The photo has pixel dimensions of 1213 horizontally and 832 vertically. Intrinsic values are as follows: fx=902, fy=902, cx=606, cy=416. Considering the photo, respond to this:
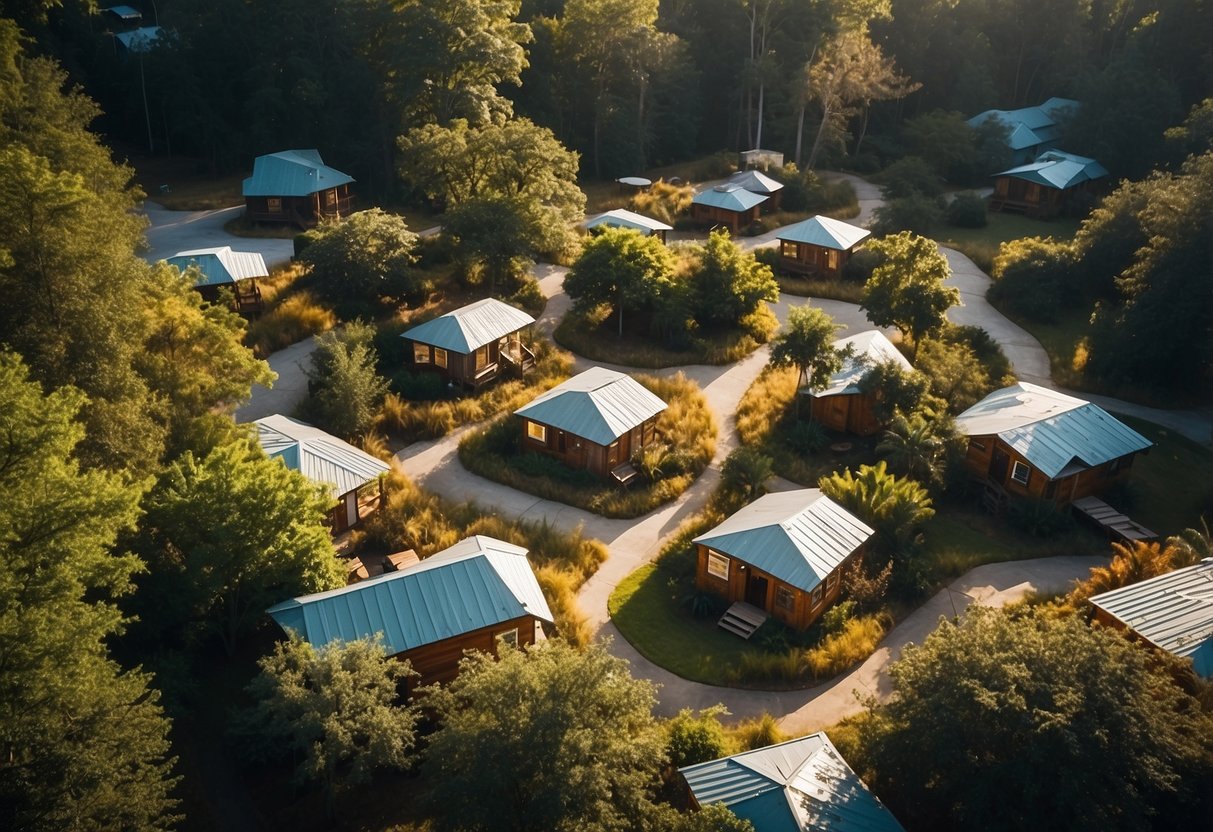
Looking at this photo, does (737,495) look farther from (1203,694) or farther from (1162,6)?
(1162,6)

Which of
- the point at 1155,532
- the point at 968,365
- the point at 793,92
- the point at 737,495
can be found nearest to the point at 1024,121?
the point at 793,92

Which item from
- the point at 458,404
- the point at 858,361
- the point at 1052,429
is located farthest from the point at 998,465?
the point at 458,404

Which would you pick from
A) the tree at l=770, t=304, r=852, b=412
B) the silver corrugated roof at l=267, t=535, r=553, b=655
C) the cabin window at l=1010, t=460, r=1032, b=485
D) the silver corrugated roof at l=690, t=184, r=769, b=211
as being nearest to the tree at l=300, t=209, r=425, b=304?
the tree at l=770, t=304, r=852, b=412

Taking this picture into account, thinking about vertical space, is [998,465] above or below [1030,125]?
below

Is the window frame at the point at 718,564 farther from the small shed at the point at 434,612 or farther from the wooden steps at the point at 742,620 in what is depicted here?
the small shed at the point at 434,612

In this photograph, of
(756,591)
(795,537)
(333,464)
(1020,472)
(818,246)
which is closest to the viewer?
(795,537)

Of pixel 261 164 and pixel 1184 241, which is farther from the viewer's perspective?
pixel 261 164

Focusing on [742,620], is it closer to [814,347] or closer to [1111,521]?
[814,347]

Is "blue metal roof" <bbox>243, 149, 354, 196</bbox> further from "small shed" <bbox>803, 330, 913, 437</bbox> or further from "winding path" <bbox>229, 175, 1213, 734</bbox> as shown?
"small shed" <bbox>803, 330, 913, 437</bbox>
